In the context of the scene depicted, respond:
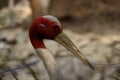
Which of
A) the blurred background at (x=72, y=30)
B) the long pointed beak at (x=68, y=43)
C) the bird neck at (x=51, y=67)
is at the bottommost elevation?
the blurred background at (x=72, y=30)

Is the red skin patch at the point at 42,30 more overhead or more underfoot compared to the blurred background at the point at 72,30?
more overhead

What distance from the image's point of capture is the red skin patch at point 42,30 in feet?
13.8

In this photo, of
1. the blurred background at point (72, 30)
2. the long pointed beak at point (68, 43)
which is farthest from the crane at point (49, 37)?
the blurred background at point (72, 30)

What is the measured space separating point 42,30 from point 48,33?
59 mm

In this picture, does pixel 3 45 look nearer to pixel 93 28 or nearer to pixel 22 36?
pixel 22 36

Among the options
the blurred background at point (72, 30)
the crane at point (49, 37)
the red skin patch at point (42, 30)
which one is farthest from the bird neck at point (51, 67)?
the blurred background at point (72, 30)

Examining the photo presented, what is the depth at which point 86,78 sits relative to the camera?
6.25 m

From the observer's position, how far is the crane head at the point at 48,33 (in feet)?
13.8

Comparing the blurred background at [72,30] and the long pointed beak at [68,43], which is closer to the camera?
the long pointed beak at [68,43]

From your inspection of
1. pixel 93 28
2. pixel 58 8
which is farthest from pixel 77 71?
pixel 58 8

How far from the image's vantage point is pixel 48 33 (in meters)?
4.26

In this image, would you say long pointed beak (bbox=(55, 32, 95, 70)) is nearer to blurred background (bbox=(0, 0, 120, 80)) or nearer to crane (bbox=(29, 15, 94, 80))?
crane (bbox=(29, 15, 94, 80))

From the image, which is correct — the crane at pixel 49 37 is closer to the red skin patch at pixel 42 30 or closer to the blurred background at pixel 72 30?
the red skin patch at pixel 42 30

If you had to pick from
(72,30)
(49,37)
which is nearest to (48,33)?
(49,37)
